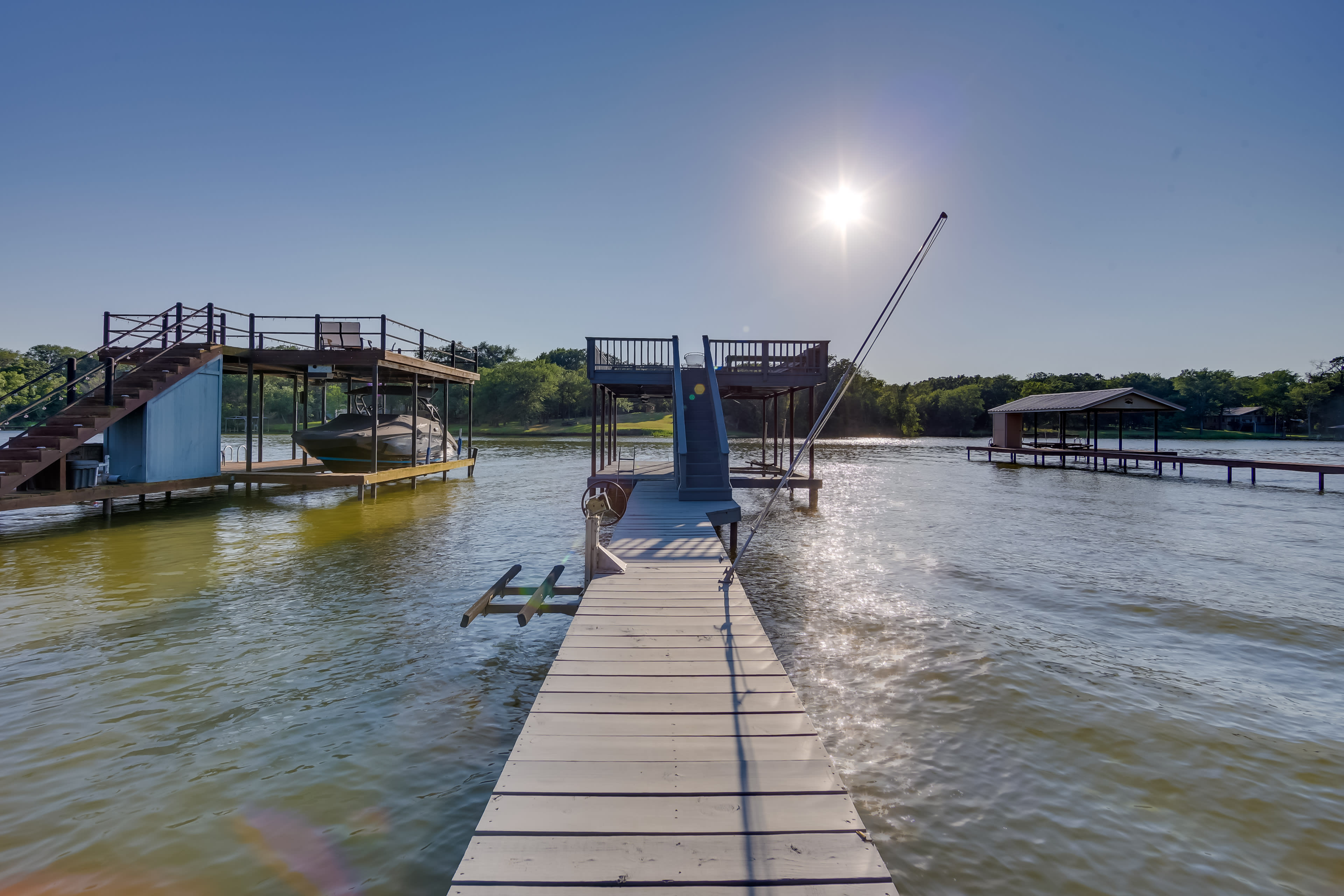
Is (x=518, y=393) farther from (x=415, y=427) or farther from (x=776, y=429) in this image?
(x=776, y=429)

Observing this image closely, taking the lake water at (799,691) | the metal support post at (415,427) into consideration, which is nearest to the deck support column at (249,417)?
the metal support post at (415,427)

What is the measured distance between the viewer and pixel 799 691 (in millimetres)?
5930

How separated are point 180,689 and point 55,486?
11.6 m

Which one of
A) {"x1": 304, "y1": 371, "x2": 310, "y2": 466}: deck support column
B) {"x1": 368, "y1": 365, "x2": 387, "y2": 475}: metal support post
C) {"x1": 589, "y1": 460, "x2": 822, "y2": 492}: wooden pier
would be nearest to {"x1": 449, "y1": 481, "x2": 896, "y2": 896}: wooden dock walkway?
{"x1": 589, "y1": 460, "x2": 822, "y2": 492}: wooden pier

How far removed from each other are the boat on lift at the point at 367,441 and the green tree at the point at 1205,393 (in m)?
101

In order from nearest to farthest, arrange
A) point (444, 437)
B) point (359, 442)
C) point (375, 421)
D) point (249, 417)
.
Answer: point (375, 421)
point (249, 417)
point (359, 442)
point (444, 437)

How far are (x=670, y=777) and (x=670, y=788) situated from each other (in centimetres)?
10

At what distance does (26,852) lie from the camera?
343cm

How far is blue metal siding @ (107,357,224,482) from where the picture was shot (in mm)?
14211

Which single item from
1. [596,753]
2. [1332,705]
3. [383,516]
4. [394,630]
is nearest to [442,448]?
[383,516]

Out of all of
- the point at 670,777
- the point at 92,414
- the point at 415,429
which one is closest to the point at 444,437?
the point at 415,429

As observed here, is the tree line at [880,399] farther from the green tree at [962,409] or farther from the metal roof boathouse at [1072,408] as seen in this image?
the metal roof boathouse at [1072,408]

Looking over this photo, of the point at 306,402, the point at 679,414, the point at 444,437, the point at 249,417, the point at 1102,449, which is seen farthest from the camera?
the point at 1102,449

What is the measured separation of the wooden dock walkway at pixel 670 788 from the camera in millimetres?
2250
